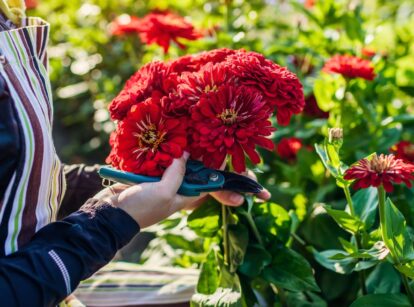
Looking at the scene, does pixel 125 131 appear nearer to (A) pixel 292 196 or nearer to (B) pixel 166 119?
(B) pixel 166 119

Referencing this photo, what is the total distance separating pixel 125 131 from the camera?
0.92 meters

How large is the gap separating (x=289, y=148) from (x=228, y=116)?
28.4 inches

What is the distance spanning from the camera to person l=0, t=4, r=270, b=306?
837mm

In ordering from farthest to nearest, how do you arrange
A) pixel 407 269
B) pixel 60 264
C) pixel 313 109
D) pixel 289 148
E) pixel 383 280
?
1. pixel 313 109
2. pixel 289 148
3. pixel 383 280
4. pixel 407 269
5. pixel 60 264

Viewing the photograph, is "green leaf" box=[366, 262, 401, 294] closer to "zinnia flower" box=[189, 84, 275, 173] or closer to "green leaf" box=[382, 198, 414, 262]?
"green leaf" box=[382, 198, 414, 262]

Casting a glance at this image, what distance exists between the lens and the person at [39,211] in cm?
84

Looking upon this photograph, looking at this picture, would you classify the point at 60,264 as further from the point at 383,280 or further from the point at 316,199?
the point at 316,199

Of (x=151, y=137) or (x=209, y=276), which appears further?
(x=209, y=276)

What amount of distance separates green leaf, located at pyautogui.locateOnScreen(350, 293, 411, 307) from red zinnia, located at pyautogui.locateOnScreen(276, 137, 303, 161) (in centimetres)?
58

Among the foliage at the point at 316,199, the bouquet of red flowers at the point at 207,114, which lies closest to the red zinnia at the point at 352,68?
the foliage at the point at 316,199

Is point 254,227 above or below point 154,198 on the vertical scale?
below

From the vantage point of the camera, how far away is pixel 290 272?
1.12 metres

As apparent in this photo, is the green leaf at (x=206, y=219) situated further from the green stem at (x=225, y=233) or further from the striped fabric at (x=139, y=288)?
the striped fabric at (x=139, y=288)

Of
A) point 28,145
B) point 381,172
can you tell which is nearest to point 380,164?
point 381,172
